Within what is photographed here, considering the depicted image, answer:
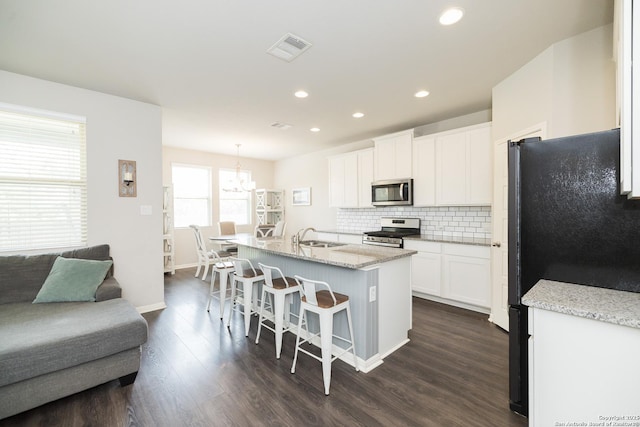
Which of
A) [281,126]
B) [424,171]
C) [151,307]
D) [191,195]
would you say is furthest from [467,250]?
[191,195]

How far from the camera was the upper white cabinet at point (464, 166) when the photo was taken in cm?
354

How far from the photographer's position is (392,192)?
14.9 ft

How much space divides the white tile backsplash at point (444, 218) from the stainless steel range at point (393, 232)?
0.11m

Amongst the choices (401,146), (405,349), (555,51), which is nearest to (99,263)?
(405,349)

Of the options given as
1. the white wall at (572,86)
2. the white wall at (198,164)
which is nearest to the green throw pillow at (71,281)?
the white wall at (198,164)

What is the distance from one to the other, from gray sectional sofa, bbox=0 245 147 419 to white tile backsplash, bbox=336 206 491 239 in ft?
13.2

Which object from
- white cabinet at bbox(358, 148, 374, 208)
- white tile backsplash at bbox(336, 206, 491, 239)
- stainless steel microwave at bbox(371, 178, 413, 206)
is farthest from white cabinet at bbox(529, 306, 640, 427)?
white cabinet at bbox(358, 148, 374, 208)

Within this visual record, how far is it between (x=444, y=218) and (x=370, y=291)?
2.59 metres

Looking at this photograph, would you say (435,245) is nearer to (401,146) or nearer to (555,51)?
(401,146)

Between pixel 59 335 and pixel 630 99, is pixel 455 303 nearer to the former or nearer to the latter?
pixel 630 99

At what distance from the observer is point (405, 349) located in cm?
261

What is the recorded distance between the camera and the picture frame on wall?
6.79 m

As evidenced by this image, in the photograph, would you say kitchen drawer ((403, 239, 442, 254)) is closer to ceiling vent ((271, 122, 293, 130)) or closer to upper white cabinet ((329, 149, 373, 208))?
upper white cabinet ((329, 149, 373, 208))

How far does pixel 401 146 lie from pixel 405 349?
3.08 meters
